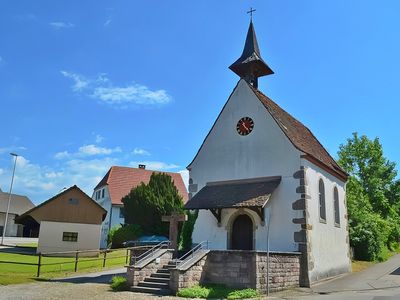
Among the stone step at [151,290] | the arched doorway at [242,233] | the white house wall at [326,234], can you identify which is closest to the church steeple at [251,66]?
the white house wall at [326,234]

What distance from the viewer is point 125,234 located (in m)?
39.3

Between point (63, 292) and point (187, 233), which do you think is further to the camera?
point (187, 233)

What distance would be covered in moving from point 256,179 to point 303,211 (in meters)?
2.92

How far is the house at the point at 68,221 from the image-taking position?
1409 inches

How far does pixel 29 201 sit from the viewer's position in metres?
76.5

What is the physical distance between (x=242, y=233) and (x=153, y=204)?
848 inches

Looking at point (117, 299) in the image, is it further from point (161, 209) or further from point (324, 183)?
point (161, 209)

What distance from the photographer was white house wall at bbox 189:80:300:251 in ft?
62.5

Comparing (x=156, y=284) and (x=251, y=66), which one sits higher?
(x=251, y=66)

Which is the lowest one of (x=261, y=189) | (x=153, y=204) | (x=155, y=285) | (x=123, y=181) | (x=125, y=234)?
(x=155, y=285)

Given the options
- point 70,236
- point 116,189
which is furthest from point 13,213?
point 70,236

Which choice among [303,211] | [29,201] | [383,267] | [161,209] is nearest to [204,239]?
[303,211]

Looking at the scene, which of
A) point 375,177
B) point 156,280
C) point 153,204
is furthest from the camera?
point 375,177

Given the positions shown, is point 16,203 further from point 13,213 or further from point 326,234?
point 326,234
